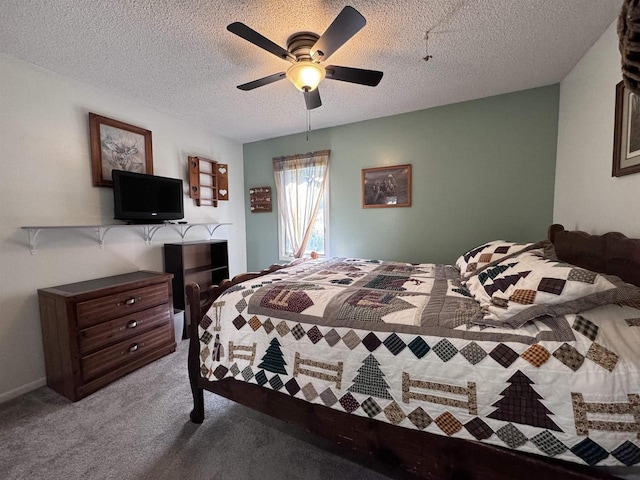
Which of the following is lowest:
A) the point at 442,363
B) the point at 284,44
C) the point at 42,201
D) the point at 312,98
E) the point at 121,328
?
the point at 121,328

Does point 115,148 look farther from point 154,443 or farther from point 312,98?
point 154,443

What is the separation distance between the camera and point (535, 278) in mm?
1159

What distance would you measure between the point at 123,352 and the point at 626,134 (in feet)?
12.5

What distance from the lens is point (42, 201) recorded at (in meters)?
2.09

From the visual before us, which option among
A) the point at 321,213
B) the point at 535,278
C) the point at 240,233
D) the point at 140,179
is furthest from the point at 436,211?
the point at 140,179

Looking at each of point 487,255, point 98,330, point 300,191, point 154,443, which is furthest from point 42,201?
point 487,255

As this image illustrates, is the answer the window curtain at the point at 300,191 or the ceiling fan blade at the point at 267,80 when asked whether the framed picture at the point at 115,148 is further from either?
the window curtain at the point at 300,191

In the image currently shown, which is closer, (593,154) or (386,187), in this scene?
(593,154)

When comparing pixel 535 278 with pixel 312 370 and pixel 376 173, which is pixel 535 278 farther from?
pixel 376 173

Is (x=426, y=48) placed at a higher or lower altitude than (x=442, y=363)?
higher

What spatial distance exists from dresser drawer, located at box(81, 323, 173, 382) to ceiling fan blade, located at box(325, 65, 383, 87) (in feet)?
8.58

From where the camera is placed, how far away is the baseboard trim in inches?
74.5

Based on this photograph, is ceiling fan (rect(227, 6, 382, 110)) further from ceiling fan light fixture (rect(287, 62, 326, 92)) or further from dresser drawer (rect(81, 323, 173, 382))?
dresser drawer (rect(81, 323, 173, 382))

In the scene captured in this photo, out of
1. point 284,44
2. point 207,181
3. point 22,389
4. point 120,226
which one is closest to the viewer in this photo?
point 284,44
